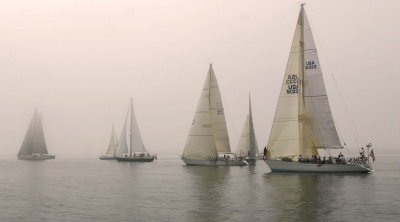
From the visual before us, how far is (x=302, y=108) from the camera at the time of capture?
56.1m

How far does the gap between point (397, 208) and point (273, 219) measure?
32.9 feet

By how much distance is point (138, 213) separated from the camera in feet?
98.3

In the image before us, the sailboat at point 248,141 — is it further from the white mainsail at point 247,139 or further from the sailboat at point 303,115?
the sailboat at point 303,115

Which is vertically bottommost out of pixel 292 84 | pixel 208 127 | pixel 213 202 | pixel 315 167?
pixel 213 202

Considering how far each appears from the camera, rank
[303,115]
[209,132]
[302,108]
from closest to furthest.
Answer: [303,115] → [302,108] → [209,132]

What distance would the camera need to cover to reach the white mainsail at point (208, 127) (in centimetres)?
7331

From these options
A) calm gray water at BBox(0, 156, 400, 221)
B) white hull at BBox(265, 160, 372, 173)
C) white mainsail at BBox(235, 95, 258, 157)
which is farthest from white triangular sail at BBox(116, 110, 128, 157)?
calm gray water at BBox(0, 156, 400, 221)

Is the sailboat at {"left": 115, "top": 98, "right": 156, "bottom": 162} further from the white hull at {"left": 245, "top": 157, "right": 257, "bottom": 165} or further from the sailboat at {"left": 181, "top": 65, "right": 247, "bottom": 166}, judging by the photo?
the sailboat at {"left": 181, "top": 65, "right": 247, "bottom": 166}

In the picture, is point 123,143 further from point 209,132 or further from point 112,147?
point 209,132

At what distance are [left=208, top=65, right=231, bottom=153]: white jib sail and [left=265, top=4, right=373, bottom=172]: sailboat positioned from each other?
65.3 feet

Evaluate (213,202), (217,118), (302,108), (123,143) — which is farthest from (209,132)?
(123,143)

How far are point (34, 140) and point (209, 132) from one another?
72444 mm

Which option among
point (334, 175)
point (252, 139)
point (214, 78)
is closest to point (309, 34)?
point (334, 175)

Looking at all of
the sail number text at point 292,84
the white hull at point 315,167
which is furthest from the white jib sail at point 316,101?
the white hull at point 315,167
